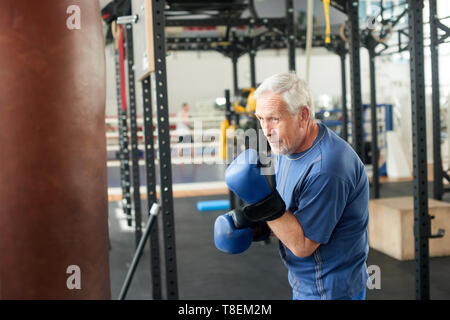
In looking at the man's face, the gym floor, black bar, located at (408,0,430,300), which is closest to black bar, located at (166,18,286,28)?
the gym floor

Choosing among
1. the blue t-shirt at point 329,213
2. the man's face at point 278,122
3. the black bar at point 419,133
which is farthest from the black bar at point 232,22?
the man's face at point 278,122

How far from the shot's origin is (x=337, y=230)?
62.4 inches

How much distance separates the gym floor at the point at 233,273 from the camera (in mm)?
3760

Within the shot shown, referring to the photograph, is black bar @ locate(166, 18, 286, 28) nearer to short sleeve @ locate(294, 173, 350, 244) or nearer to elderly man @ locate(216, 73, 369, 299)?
elderly man @ locate(216, 73, 369, 299)

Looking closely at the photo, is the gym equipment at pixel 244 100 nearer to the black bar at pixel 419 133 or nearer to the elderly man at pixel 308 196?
the black bar at pixel 419 133

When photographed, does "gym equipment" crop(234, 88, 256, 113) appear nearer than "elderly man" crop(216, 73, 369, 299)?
No

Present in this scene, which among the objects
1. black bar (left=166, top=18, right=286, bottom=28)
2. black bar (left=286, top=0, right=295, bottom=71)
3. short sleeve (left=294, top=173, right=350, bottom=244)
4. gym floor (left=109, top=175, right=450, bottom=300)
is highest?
black bar (left=166, top=18, right=286, bottom=28)

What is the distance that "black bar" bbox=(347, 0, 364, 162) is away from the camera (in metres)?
3.54

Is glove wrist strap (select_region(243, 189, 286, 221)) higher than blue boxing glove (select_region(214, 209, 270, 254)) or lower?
higher

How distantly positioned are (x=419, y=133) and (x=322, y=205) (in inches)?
65.9

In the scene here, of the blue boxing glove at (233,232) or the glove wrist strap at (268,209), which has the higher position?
the glove wrist strap at (268,209)

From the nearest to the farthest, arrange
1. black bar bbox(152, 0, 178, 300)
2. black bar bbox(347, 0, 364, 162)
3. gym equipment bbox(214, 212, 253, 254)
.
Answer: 1. gym equipment bbox(214, 212, 253, 254)
2. black bar bbox(152, 0, 178, 300)
3. black bar bbox(347, 0, 364, 162)

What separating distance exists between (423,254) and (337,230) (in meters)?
1.59
